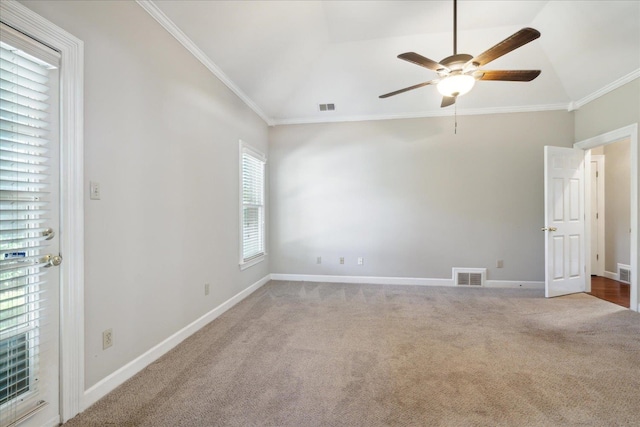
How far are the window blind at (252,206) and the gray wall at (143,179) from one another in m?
0.78

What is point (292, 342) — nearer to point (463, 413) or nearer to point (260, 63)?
point (463, 413)

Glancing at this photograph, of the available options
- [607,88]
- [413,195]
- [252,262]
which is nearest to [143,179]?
[252,262]

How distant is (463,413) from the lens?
5.41ft

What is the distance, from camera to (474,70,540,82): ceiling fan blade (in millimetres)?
2221

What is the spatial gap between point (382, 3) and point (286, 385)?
12.4 feet

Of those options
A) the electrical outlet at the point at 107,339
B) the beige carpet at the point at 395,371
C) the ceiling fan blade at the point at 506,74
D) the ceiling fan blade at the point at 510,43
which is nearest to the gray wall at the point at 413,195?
the beige carpet at the point at 395,371

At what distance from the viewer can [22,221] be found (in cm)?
138

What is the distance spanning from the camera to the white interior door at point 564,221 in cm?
386

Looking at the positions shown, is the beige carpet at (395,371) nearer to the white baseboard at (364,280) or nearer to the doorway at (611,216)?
the white baseboard at (364,280)

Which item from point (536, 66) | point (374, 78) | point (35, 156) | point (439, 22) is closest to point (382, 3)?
point (439, 22)

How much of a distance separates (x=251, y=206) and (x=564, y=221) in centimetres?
464

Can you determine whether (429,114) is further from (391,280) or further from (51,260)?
(51,260)

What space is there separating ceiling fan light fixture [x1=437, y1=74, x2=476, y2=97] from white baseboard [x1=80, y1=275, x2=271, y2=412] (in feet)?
10.5

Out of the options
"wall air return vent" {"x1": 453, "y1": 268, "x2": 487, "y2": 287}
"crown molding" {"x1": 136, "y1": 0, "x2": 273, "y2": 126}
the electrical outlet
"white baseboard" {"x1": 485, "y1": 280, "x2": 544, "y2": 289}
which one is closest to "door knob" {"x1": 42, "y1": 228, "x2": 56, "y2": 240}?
the electrical outlet
